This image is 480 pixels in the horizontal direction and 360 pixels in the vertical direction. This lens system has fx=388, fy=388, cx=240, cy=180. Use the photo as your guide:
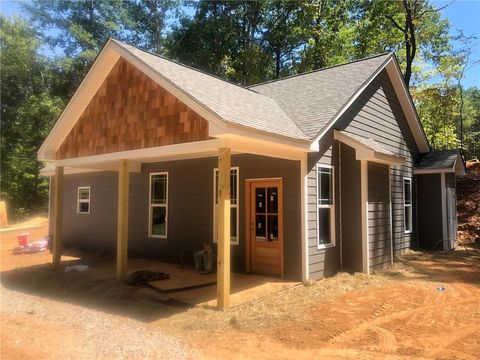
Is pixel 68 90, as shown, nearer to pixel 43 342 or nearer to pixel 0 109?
pixel 0 109

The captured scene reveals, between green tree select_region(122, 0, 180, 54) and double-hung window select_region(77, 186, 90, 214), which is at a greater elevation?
green tree select_region(122, 0, 180, 54)

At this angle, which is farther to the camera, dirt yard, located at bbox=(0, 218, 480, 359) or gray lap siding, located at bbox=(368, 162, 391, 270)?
gray lap siding, located at bbox=(368, 162, 391, 270)

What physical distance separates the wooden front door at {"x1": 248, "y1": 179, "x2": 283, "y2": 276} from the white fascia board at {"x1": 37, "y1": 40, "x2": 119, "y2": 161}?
15.0 ft

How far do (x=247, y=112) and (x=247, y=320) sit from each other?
3912 millimetres

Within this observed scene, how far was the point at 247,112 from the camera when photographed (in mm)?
7730

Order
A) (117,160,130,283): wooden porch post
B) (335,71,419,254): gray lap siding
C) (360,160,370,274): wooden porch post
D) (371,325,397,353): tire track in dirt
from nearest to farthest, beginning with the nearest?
(371,325,397,353): tire track in dirt, (117,160,130,283): wooden porch post, (360,160,370,274): wooden porch post, (335,71,419,254): gray lap siding

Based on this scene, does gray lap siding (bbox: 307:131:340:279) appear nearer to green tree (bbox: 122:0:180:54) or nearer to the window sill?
the window sill

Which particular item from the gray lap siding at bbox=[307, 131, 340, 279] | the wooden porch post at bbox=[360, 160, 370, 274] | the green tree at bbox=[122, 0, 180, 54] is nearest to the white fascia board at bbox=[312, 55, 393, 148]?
the gray lap siding at bbox=[307, 131, 340, 279]

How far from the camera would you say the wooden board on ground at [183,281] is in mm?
8138

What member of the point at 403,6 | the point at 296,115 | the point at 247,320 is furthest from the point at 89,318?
the point at 403,6

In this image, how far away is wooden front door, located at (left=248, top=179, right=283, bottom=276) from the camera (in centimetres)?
912

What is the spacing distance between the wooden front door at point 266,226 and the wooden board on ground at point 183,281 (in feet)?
4.09

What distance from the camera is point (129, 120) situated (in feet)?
28.3

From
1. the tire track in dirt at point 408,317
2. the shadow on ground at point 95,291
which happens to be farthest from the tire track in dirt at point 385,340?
the shadow on ground at point 95,291
